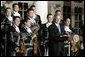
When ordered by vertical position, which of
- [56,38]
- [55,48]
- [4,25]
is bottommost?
[55,48]

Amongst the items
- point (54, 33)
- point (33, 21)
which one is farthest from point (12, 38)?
point (54, 33)

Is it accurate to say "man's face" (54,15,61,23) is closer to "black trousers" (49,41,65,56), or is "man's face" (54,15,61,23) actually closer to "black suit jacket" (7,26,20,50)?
"black trousers" (49,41,65,56)

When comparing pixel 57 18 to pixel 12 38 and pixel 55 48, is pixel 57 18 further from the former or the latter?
pixel 12 38

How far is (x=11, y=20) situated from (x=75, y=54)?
1.02 metres

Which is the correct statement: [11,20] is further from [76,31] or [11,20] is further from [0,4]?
[76,31]

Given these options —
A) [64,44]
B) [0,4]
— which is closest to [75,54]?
[64,44]

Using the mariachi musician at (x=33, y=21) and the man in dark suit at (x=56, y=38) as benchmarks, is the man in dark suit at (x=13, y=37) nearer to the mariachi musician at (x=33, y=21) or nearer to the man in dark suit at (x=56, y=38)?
the mariachi musician at (x=33, y=21)

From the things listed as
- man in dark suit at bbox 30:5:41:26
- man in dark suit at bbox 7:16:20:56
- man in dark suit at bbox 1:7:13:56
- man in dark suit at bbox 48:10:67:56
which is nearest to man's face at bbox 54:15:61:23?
man in dark suit at bbox 48:10:67:56

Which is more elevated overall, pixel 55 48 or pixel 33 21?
pixel 33 21

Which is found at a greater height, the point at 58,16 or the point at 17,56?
the point at 58,16

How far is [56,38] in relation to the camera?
7332 mm

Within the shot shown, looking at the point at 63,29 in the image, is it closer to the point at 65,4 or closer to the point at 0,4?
the point at 65,4

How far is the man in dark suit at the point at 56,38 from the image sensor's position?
24.1 feet

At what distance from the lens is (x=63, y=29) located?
24.3 ft
